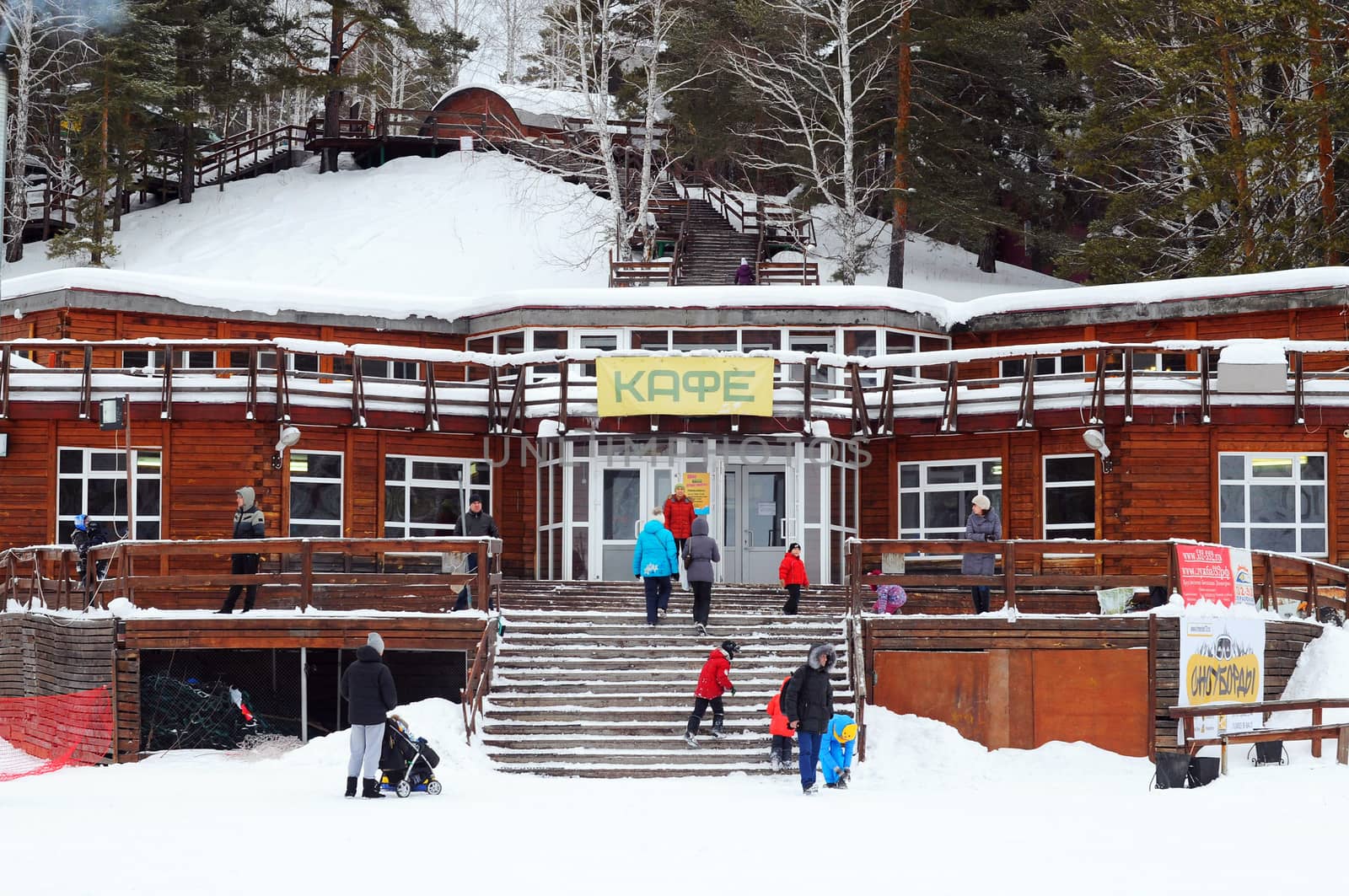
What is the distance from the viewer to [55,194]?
1866 inches

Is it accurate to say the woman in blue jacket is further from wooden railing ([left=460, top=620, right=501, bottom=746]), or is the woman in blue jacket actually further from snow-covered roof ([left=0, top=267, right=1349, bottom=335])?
snow-covered roof ([left=0, top=267, right=1349, bottom=335])

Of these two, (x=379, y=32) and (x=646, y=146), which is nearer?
(x=646, y=146)

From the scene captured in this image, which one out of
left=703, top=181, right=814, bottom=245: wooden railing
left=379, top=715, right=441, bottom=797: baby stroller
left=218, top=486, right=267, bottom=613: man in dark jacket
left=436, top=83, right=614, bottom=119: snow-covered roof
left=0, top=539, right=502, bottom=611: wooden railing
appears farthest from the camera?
left=436, top=83, right=614, bottom=119: snow-covered roof

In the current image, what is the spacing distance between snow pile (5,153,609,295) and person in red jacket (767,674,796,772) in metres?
21.1

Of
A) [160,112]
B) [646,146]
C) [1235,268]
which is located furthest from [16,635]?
[160,112]

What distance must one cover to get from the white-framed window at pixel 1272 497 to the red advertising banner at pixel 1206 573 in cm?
462

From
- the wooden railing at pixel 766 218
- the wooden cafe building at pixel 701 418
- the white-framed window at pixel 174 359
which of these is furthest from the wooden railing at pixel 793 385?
the wooden railing at pixel 766 218

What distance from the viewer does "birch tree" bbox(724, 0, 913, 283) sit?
3606 cm

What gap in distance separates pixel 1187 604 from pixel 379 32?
36.7 metres

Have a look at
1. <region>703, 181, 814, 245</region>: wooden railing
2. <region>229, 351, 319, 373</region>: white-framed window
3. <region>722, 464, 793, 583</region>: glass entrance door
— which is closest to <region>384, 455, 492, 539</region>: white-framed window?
<region>229, 351, 319, 373</region>: white-framed window

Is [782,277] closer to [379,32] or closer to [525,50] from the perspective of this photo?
[379,32]

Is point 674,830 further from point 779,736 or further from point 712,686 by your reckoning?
point 712,686

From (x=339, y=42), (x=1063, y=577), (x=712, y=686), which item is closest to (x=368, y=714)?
(x=712, y=686)

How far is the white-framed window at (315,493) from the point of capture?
2384 cm
